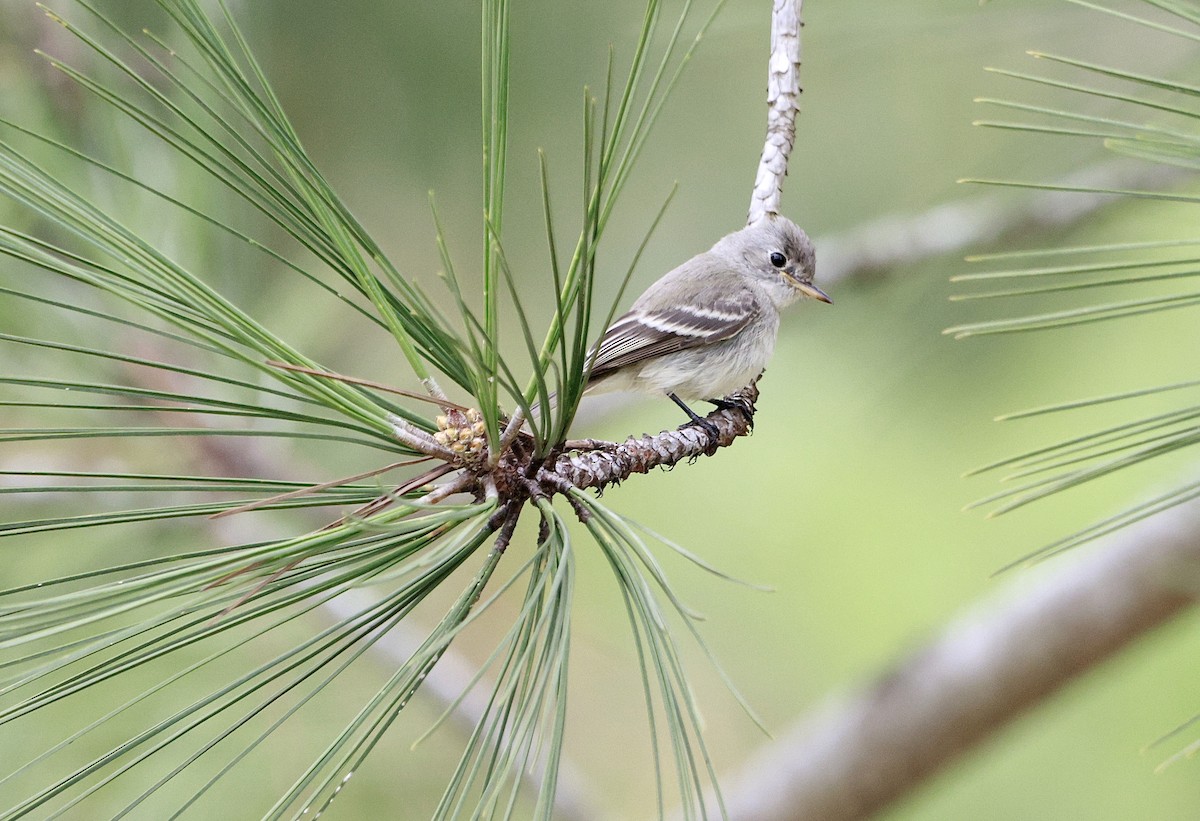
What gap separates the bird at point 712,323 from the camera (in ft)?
6.33

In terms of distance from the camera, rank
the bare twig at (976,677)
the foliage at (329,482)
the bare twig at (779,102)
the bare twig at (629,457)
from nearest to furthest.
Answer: the foliage at (329,482), the bare twig at (629,457), the bare twig at (779,102), the bare twig at (976,677)

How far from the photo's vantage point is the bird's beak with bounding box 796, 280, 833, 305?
199 centimetres

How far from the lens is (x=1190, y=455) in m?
2.13

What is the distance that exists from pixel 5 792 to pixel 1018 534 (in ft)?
7.38

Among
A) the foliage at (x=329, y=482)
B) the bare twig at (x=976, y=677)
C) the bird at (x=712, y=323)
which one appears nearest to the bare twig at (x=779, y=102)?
the bird at (x=712, y=323)

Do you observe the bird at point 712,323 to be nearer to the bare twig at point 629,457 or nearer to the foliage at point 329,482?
the bare twig at point 629,457

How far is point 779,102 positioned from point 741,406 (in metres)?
0.56

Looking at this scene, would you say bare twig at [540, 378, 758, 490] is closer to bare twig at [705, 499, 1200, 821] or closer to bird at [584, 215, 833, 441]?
bird at [584, 215, 833, 441]

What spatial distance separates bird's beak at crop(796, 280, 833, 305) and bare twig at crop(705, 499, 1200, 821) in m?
0.68

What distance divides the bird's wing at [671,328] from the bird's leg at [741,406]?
0.24 metres

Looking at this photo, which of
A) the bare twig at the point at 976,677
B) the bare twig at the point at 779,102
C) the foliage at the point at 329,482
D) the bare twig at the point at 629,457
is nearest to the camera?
the foliage at the point at 329,482

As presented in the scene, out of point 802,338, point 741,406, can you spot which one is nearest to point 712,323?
point 741,406

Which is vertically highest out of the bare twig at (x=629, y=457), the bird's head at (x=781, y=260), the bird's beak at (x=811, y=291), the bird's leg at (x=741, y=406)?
the bird's head at (x=781, y=260)

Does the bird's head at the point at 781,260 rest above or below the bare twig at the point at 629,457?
above
